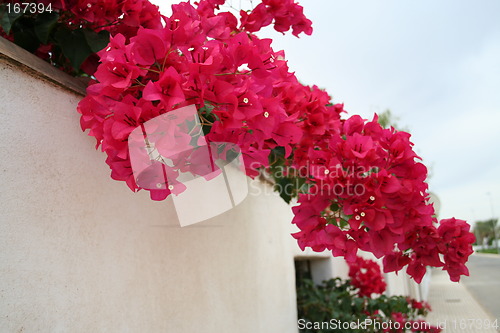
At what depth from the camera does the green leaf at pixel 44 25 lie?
3.29ft

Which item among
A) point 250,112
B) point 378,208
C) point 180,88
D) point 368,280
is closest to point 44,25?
point 180,88

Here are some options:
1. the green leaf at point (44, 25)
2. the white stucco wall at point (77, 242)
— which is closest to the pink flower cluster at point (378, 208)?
the white stucco wall at point (77, 242)

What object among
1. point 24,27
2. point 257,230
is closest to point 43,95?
point 24,27

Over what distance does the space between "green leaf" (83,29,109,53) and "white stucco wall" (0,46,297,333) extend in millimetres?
164

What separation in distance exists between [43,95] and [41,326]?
558 mm

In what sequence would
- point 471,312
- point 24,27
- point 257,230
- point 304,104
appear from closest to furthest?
1. point 24,27
2. point 304,104
3. point 257,230
4. point 471,312

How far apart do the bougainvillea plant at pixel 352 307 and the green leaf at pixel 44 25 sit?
8.15ft

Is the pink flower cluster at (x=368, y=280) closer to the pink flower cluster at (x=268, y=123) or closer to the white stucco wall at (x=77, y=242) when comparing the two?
the white stucco wall at (x=77, y=242)

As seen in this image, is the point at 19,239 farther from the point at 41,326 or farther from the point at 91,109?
the point at 91,109

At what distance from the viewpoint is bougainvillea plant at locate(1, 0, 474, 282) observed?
74cm

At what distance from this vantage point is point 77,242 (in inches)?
36.2

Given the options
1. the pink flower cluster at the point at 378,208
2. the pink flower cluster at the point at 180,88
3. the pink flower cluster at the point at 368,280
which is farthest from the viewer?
the pink flower cluster at the point at 368,280

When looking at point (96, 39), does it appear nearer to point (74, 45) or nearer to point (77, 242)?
point (74, 45)

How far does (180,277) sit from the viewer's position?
1.30 m
